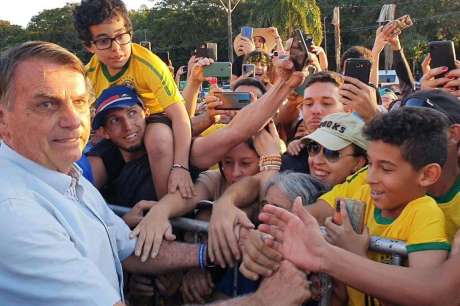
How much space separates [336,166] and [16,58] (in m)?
1.91

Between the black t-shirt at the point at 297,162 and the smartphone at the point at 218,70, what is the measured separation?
3.82ft

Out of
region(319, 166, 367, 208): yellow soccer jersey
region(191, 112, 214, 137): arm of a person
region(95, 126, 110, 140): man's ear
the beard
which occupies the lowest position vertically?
region(319, 166, 367, 208): yellow soccer jersey

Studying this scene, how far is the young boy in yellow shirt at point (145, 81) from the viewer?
11.0 feet

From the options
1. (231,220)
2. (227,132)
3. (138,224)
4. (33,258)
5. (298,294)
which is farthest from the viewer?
(227,132)

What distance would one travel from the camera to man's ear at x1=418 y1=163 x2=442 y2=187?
2445mm

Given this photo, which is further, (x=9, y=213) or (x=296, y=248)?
(x=296, y=248)

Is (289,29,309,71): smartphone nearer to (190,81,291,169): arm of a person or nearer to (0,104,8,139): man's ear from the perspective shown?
(190,81,291,169): arm of a person

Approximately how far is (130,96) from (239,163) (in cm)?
80

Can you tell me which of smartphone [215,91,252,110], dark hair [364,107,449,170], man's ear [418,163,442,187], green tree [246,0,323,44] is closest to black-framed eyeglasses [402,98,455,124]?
dark hair [364,107,449,170]

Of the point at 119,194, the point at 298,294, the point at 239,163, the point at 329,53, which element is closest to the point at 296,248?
the point at 298,294

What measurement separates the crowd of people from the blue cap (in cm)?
1

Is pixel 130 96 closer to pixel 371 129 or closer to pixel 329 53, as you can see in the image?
pixel 371 129

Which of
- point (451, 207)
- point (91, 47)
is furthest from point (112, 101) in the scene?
point (451, 207)

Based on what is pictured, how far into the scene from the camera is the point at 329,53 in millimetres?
52562
